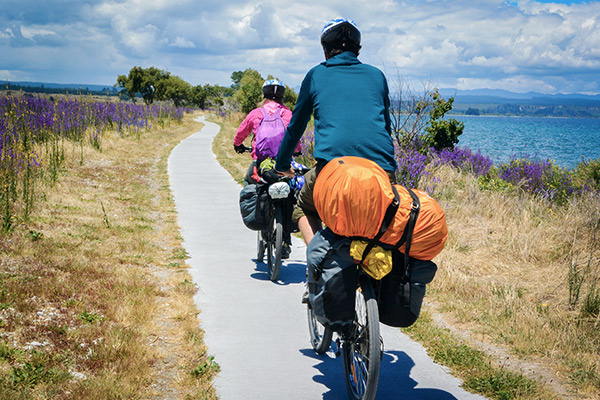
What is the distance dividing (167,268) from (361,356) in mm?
4042

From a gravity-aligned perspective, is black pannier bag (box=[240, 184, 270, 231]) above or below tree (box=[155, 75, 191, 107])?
below

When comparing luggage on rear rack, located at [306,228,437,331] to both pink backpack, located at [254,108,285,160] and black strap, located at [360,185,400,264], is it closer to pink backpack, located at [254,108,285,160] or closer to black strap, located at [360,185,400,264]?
black strap, located at [360,185,400,264]

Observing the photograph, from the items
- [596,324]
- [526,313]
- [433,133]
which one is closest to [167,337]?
[526,313]

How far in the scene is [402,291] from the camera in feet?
10.3

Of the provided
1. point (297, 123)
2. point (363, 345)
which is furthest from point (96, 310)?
point (363, 345)

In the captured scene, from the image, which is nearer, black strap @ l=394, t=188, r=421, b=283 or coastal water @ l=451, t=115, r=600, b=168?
black strap @ l=394, t=188, r=421, b=283

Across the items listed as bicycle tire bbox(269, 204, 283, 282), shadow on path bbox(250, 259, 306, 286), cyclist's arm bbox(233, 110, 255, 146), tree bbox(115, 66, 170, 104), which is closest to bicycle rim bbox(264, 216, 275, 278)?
bicycle tire bbox(269, 204, 283, 282)

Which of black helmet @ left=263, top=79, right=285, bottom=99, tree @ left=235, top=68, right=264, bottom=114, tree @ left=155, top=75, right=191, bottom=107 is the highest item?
tree @ left=155, top=75, right=191, bottom=107

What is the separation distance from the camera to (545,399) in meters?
3.59

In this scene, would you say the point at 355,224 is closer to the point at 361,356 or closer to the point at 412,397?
the point at 361,356

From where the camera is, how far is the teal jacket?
3.35 m

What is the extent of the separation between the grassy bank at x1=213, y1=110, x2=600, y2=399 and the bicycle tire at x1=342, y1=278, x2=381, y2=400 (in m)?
1.01

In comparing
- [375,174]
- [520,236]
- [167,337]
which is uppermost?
[375,174]

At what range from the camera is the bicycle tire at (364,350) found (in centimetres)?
303
